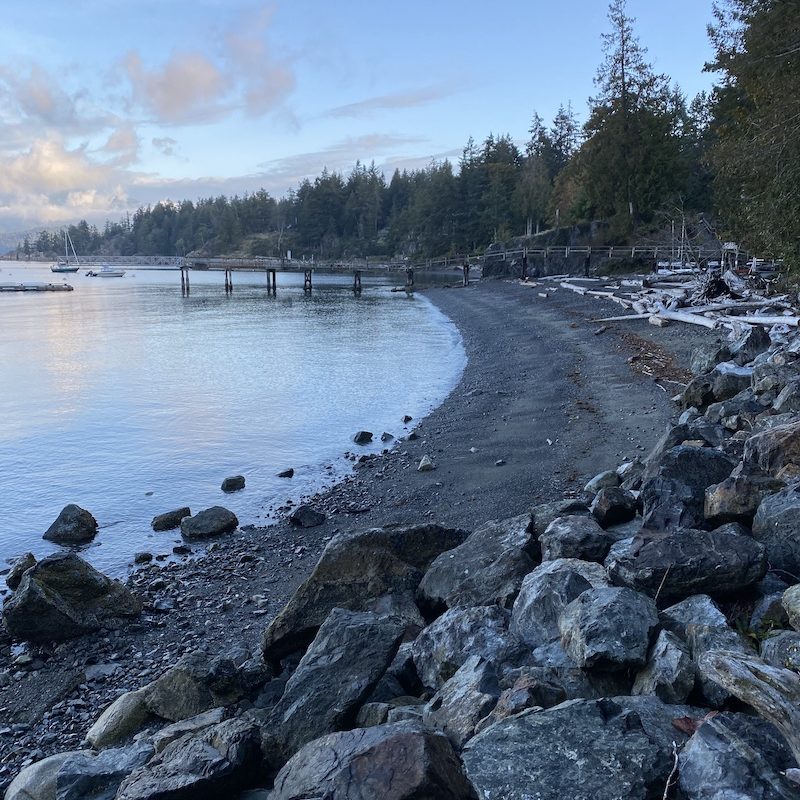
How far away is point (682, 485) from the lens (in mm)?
6113

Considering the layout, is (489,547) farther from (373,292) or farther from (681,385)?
(373,292)

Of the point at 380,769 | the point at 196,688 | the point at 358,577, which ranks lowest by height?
the point at 196,688

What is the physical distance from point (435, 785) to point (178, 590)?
22.6 ft

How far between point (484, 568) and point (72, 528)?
8153 mm

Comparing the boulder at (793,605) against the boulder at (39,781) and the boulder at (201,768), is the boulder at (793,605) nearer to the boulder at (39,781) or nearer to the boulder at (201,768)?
the boulder at (201,768)

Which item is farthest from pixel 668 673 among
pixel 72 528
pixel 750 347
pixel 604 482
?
pixel 750 347

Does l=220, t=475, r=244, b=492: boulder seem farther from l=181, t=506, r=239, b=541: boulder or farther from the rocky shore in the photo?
the rocky shore

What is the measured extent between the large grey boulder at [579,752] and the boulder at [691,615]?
760mm

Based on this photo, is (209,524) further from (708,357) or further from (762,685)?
(708,357)

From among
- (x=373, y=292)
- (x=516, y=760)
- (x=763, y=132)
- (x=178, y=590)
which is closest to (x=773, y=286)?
(x=763, y=132)

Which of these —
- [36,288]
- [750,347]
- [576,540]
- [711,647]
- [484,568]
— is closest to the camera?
[711,647]

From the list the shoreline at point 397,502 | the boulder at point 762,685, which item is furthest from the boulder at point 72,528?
the boulder at point 762,685

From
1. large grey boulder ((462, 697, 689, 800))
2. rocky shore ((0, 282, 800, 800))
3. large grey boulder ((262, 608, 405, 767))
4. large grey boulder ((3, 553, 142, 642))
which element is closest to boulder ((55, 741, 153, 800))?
rocky shore ((0, 282, 800, 800))

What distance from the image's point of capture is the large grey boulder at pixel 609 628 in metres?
3.86
